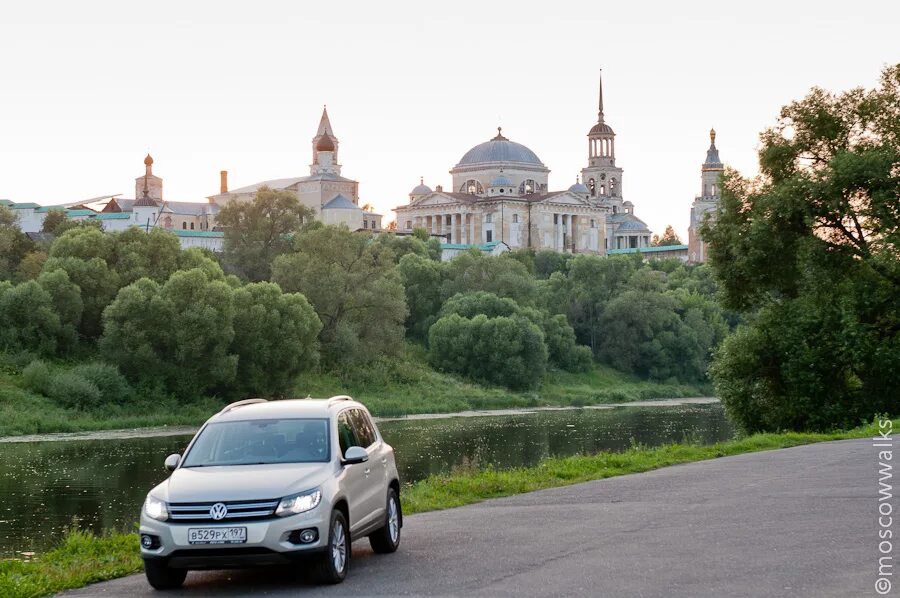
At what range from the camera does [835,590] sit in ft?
34.3

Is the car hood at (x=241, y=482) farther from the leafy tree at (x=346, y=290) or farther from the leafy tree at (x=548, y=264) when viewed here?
the leafy tree at (x=548, y=264)

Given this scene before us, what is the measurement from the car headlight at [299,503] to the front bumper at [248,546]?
45 mm

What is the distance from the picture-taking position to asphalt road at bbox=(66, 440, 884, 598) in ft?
36.8

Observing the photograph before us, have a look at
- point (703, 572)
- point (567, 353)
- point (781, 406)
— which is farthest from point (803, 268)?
point (567, 353)

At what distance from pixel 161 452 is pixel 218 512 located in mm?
33539

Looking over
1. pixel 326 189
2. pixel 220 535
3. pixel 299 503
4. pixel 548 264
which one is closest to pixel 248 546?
pixel 220 535

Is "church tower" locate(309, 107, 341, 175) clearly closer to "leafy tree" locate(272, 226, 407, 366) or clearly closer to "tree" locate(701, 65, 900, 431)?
"leafy tree" locate(272, 226, 407, 366)

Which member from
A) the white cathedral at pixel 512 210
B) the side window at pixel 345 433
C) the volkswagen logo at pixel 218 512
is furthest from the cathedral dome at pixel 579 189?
the volkswagen logo at pixel 218 512

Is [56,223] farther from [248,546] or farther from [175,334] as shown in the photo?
[248,546]

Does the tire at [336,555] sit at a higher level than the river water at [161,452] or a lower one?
higher

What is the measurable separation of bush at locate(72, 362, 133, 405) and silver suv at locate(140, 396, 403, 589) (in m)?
44.7

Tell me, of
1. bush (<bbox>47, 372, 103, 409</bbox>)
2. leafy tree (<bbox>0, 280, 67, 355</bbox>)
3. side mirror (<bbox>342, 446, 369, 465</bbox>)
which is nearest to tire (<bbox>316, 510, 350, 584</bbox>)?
side mirror (<bbox>342, 446, 369, 465</bbox>)

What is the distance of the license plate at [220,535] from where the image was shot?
1122 centimetres

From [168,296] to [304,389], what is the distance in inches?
387
